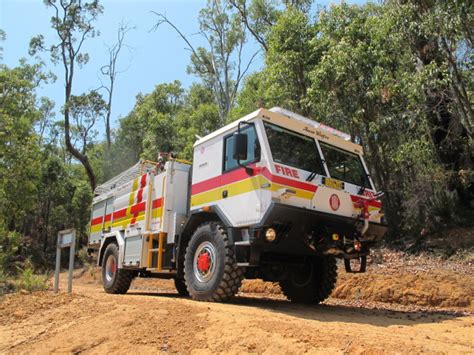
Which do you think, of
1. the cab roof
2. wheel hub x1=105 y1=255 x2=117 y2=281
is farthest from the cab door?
wheel hub x1=105 y1=255 x2=117 y2=281

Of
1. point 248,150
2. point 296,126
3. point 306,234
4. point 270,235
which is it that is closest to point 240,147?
point 248,150

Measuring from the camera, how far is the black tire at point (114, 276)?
36.0ft

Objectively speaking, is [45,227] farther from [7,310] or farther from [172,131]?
[7,310]

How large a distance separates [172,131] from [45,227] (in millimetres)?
15517

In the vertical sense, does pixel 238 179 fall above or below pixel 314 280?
above

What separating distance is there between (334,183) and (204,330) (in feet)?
11.6

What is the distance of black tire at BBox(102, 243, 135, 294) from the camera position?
36.0ft

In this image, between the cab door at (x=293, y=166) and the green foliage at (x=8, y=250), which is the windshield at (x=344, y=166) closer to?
the cab door at (x=293, y=166)

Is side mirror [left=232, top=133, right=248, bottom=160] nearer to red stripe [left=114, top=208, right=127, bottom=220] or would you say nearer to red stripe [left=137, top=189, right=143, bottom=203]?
red stripe [left=137, top=189, right=143, bottom=203]

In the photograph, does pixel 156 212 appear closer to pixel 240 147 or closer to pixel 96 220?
pixel 240 147

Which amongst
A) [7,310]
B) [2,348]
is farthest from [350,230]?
[7,310]

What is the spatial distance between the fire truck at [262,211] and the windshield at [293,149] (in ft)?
0.07

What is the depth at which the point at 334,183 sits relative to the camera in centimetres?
778

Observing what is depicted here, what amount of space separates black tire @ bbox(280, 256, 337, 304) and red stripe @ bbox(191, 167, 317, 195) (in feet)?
7.01
